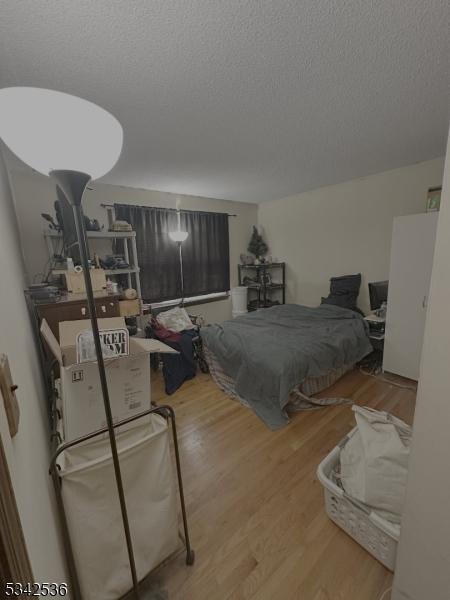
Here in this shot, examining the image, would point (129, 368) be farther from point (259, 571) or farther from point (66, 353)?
point (259, 571)

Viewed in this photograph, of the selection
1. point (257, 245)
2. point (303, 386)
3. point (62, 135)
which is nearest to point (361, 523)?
point (303, 386)

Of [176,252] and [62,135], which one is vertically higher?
[62,135]

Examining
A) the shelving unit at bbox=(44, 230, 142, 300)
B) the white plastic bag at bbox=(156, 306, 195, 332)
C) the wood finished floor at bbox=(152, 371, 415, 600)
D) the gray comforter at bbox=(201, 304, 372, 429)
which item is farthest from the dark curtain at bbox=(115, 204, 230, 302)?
the wood finished floor at bbox=(152, 371, 415, 600)

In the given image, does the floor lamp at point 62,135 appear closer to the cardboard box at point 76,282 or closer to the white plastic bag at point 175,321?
the cardboard box at point 76,282

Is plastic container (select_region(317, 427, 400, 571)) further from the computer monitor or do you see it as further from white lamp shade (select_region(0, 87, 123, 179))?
the computer monitor

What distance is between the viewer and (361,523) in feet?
3.83

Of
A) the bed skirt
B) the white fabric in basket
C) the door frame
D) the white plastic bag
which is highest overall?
the door frame

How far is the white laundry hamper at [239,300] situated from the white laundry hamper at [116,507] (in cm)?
335

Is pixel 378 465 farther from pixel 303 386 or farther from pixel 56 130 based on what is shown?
pixel 56 130

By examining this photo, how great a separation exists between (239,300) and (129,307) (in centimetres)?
226

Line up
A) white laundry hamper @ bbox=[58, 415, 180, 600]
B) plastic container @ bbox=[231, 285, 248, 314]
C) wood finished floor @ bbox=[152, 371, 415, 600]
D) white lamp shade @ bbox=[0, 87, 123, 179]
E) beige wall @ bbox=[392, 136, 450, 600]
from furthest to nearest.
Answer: plastic container @ bbox=[231, 285, 248, 314] < wood finished floor @ bbox=[152, 371, 415, 600] < white laundry hamper @ bbox=[58, 415, 180, 600] < beige wall @ bbox=[392, 136, 450, 600] < white lamp shade @ bbox=[0, 87, 123, 179]

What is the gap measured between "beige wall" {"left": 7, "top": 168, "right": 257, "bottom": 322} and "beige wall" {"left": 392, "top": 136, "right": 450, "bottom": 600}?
336cm

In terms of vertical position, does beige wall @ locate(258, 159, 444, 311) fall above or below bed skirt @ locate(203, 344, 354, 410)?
above

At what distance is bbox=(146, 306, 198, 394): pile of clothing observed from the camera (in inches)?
106
